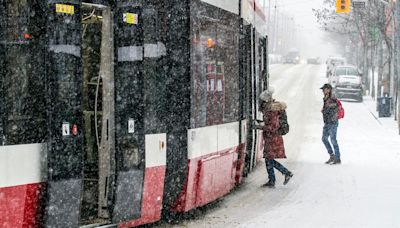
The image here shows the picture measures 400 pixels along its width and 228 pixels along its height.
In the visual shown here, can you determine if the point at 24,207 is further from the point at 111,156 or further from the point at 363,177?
the point at 363,177

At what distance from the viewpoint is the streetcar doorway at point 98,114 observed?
762 centimetres

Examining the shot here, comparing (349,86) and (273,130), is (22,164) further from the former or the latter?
(349,86)

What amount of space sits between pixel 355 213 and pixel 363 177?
369 centimetres

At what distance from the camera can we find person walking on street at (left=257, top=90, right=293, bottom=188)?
40.0 ft

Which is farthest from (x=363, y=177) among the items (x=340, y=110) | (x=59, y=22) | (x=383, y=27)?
(x=383, y=27)

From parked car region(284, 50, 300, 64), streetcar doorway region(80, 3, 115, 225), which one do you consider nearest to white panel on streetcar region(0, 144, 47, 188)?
streetcar doorway region(80, 3, 115, 225)

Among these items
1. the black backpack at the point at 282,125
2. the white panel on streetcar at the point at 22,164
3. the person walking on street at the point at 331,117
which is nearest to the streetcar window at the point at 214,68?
the black backpack at the point at 282,125

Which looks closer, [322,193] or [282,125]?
[322,193]

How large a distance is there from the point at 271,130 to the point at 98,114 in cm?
475

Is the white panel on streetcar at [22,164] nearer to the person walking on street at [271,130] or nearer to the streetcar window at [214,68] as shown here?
the streetcar window at [214,68]

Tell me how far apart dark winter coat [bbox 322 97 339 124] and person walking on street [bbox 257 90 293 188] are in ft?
10.6

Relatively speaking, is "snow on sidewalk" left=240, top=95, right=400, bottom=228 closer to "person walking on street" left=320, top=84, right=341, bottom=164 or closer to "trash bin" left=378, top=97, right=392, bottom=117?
"person walking on street" left=320, top=84, right=341, bottom=164

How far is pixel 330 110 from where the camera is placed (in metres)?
15.4

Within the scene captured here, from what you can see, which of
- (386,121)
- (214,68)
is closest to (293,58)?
(386,121)
